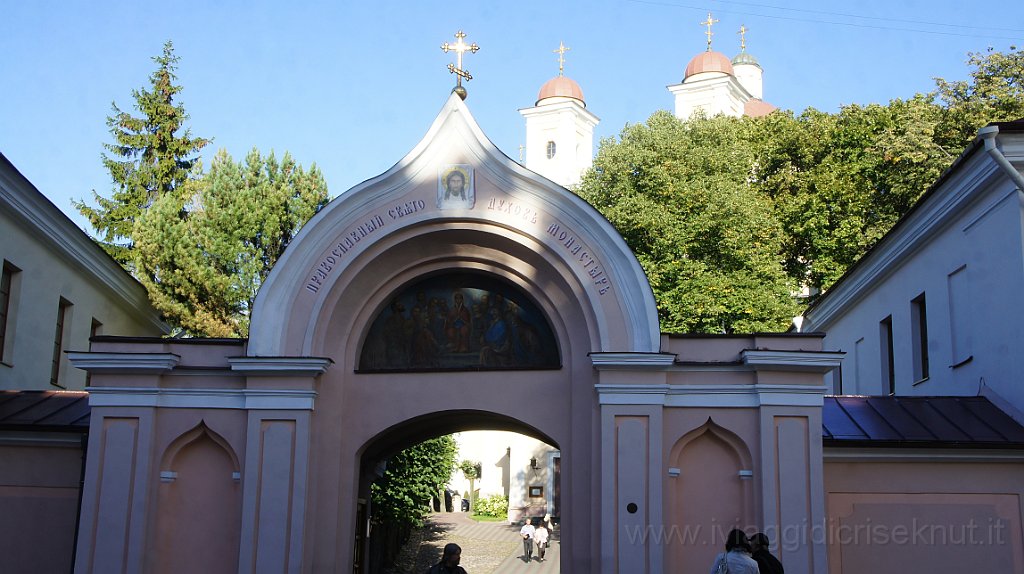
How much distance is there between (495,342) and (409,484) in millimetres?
14522

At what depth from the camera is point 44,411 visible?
1659 cm

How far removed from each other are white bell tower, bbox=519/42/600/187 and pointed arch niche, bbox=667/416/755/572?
48976 mm

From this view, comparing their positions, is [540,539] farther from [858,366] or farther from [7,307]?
[7,307]

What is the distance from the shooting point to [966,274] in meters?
17.4

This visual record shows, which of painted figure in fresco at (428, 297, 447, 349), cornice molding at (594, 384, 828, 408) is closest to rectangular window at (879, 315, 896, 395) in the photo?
cornice molding at (594, 384, 828, 408)

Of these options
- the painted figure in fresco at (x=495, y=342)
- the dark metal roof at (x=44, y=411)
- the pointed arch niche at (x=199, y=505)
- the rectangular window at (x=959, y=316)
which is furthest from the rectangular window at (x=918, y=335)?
the dark metal roof at (x=44, y=411)

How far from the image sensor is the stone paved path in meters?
31.0

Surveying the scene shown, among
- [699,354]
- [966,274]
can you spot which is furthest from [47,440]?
[966,274]

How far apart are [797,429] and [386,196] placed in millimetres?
6434

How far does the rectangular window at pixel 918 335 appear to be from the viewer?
20.0 meters

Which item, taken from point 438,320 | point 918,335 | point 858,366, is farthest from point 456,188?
point 858,366

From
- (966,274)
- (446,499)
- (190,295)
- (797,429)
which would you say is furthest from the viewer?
A: (446,499)

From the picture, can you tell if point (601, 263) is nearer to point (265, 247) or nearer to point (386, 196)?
point (386, 196)

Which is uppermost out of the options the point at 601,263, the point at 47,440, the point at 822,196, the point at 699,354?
the point at 822,196
